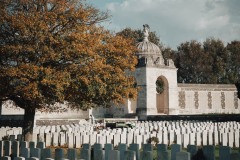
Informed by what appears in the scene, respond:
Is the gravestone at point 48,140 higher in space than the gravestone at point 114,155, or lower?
lower

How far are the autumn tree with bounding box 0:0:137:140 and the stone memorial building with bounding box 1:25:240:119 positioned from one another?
59.5ft

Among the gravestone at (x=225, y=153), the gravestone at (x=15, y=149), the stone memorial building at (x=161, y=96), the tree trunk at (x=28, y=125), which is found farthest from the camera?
the stone memorial building at (x=161, y=96)

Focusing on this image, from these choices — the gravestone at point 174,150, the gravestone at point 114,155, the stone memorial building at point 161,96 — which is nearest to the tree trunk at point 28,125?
the gravestone at point 114,155

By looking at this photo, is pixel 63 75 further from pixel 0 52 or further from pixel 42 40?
pixel 0 52

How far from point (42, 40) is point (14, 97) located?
8.37 feet

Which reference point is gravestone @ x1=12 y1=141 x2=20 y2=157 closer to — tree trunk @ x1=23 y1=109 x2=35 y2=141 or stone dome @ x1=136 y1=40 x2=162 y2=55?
tree trunk @ x1=23 y1=109 x2=35 y2=141

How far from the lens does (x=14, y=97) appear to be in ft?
40.3

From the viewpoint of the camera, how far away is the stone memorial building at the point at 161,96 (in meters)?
34.2

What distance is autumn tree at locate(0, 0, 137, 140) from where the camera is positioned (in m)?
11.1

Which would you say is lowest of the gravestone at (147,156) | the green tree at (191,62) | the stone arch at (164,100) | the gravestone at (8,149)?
the gravestone at (8,149)

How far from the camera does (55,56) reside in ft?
37.7

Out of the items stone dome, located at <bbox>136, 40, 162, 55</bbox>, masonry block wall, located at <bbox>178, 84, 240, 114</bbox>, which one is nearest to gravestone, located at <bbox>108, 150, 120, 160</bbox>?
stone dome, located at <bbox>136, 40, 162, 55</bbox>

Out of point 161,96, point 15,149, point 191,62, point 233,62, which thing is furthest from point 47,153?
point 233,62

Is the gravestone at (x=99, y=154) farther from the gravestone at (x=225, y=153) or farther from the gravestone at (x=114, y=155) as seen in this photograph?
the gravestone at (x=225, y=153)
